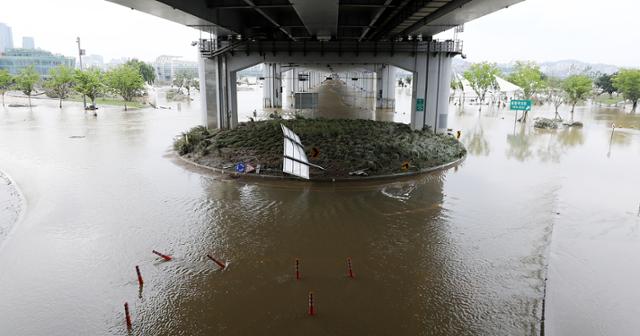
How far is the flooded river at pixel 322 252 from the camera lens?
9.39 m

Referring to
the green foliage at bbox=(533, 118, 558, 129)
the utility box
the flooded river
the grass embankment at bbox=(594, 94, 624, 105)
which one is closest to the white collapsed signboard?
the flooded river

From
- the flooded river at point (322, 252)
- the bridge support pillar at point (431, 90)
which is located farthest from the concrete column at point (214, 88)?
the bridge support pillar at point (431, 90)

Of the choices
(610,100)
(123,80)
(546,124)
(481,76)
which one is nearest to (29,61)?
(123,80)

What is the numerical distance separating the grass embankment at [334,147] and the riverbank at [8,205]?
929 centimetres

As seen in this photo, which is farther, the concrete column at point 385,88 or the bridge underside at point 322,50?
the concrete column at point 385,88

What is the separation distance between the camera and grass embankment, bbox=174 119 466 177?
23.5m

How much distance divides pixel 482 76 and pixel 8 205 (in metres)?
70.4

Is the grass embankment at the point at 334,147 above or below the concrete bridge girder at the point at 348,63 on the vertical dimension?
below

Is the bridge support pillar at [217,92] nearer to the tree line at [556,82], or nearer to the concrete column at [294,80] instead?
the tree line at [556,82]

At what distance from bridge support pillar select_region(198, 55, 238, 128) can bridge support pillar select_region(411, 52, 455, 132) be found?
49.8 ft

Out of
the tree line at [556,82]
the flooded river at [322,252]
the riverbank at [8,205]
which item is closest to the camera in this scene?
the flooded river at [322,252]

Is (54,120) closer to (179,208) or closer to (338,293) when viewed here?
(179,208)

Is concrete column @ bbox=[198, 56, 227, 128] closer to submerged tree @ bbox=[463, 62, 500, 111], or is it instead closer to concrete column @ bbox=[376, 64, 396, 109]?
concrete column @ bbox=[376, 64, 396, 109]

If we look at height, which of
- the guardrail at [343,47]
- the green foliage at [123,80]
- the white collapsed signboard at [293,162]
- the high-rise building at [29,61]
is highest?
the high-rise building at [29,61]
